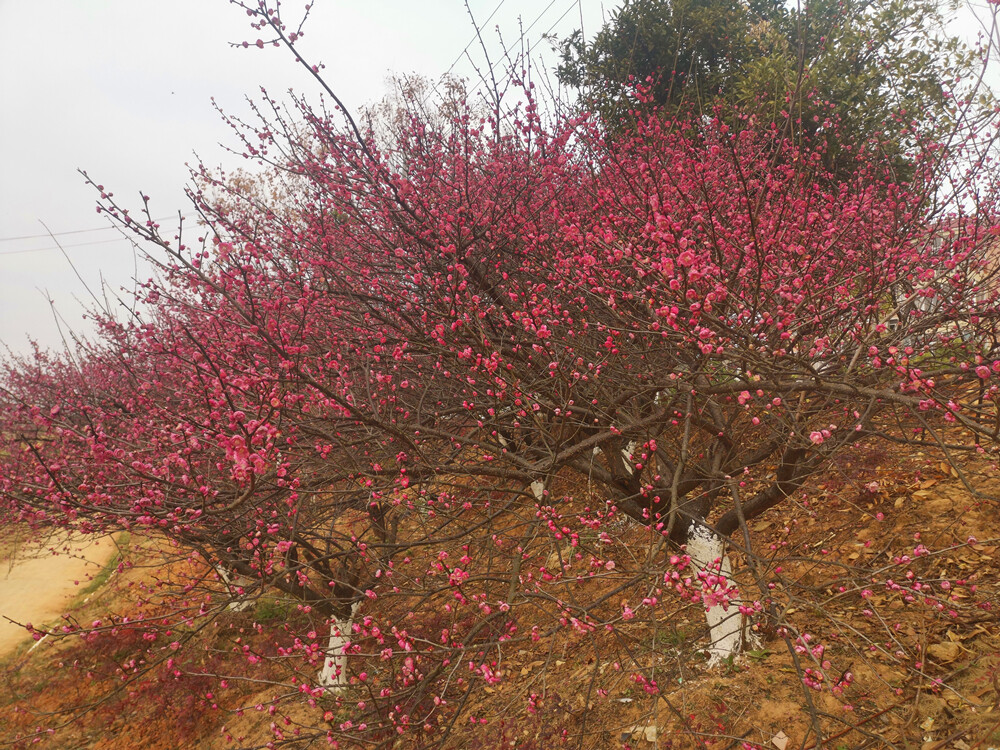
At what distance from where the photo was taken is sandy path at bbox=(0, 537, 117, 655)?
10.9 meters

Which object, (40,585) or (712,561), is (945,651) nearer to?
(712,561)

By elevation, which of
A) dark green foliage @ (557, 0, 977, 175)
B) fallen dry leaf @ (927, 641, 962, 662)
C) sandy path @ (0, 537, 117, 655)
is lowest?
fallen dry leaf @ (927, 641, 962, 662)

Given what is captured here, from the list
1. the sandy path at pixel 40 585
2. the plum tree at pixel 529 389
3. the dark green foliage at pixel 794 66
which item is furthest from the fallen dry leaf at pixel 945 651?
the sandy path at pixel 40 585

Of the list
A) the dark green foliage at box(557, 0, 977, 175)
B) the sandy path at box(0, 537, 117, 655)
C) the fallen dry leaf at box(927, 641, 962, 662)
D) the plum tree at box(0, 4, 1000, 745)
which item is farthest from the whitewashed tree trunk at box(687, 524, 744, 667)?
the sandy path at box(0, 537, 117, 655)

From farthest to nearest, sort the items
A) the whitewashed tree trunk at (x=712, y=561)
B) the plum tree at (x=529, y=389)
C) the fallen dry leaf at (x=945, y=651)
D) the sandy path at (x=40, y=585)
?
1. the sandy path at (x=40, y=585)
2. the whitewashed tree trunk at (x=712, y=561)
3. the fallen dry leaf at (x=945, y=651)
4. the plum tree at (x=529, y=389)

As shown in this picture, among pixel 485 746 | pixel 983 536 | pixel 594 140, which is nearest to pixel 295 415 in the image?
pixel 485 746

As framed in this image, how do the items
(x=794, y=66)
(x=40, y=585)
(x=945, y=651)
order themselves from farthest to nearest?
(x=40, y=585), (x=794, y=66), (x=945, y=651)

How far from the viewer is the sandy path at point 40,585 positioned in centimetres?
1086

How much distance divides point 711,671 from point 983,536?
296 centimetres

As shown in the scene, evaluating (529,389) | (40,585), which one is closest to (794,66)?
(529,389)

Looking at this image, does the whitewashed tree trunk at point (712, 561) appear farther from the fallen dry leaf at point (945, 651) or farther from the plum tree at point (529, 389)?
the fallen dry leaf at point (945, 651)

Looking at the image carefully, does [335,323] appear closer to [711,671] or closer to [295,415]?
[295,415]

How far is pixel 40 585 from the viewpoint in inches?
490

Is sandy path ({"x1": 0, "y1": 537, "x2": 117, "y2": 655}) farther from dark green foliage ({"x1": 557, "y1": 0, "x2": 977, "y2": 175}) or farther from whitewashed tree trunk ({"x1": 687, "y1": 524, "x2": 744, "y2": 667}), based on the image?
dark green foliage ({"x1": 557, "y1": 0, "x2": 977, "y2": 175})
